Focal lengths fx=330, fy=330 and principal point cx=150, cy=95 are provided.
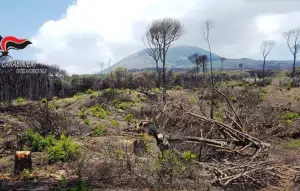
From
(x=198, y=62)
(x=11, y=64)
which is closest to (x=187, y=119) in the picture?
(x=11, y=64)

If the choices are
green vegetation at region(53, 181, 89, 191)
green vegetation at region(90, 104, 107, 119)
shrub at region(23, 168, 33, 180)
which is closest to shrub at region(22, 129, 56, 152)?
shrub at region(23, 168, 33, 180)

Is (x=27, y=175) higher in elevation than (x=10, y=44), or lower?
lower

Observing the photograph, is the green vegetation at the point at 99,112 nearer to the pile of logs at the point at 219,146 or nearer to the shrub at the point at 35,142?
the pile of logs at the point at 219,146

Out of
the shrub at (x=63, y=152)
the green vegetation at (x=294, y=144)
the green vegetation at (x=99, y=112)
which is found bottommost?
A: the green vegetation at (x=294, y=144)

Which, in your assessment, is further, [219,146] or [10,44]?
[10,44]

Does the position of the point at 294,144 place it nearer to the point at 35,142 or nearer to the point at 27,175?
the point at 35,142

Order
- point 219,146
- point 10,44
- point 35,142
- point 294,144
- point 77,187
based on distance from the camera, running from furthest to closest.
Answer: point 10,44, point 294,144, point 35,142, point 219,146, point 77,187

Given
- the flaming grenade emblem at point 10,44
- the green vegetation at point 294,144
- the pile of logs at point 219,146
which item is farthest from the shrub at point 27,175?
the flaming grenade emblem at point 10,44

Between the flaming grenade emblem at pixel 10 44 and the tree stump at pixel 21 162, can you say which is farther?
the flaming grenade emblem at pixel 10 44

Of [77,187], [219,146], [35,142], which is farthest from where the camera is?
[35,142]

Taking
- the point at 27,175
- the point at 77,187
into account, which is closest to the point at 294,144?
the point at 77,187

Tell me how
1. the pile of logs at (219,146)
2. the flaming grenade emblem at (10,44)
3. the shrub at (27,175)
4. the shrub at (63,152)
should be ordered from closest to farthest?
the shrub at (27,175), the pile of logs at (219,146), the shrub at (63,152), the flaming grenade emblem at (10,44)

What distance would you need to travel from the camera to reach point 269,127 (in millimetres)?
13867

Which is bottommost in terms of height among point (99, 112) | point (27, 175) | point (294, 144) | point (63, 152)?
point (294, 144)
